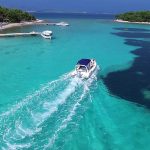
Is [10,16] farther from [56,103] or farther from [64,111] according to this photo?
[64,111]

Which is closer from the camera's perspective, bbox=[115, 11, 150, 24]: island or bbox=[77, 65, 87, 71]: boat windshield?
bbox=[77, 65, 87, 71]: boat windshield

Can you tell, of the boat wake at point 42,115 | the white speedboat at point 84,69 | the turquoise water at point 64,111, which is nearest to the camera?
the boat wake at point 42,115

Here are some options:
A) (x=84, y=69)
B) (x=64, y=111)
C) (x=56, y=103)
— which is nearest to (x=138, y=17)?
(x=84, y=69)

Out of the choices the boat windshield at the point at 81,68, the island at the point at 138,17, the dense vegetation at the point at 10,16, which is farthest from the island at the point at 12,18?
the boat windshield at the point at 81,68

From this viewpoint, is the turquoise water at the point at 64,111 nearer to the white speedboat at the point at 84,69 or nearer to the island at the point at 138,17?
the white speedboat at the point at 84,69

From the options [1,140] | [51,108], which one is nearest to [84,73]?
[51,108]

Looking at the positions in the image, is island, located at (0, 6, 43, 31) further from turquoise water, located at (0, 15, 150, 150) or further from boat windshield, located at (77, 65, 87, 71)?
boat windshield, located at (77, 65, 87, 71)

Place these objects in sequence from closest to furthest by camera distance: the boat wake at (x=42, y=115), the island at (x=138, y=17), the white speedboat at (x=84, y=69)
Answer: the boat wake at (x=42, y=115) → the white speedboat at (x=84, y=69) → the island at (x=138, y=17)

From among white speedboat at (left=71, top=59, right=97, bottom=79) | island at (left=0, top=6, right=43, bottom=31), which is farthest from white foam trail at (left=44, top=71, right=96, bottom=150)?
island at (left=0, top=6, right=43, bottom=31)

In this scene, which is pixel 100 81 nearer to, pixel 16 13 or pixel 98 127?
pixel 98 127
